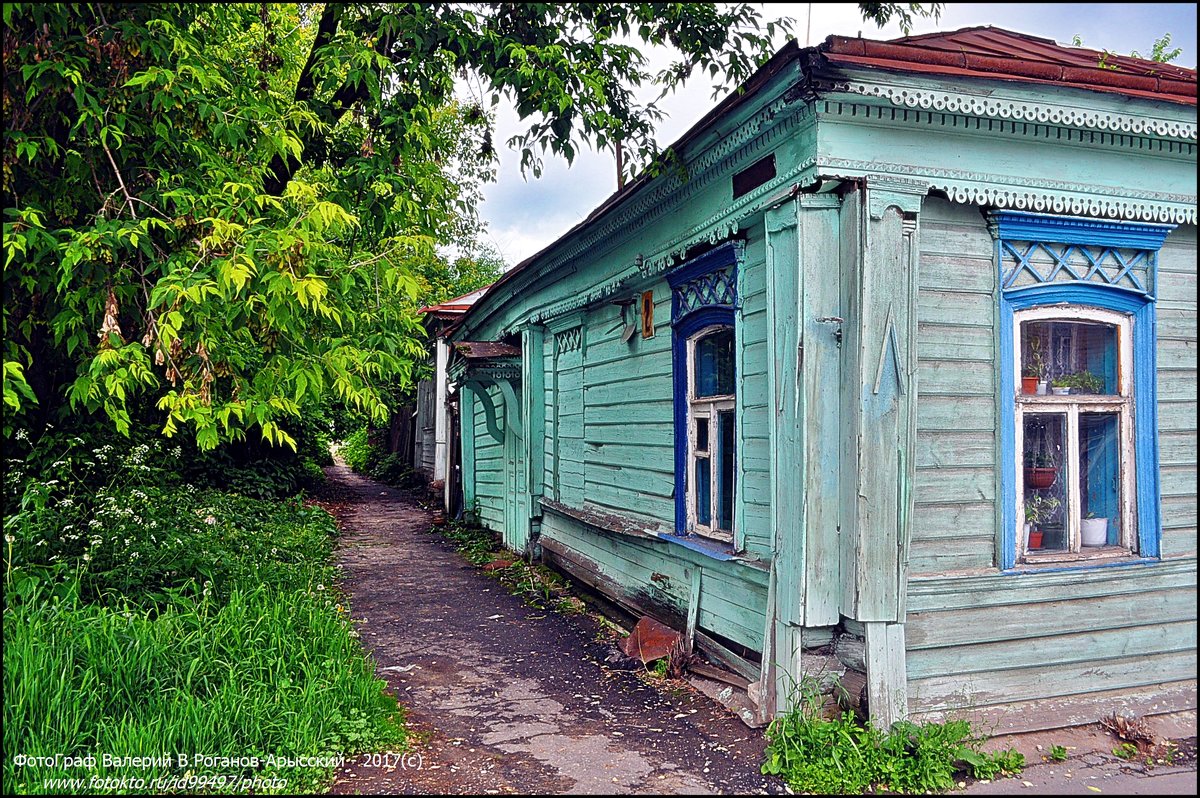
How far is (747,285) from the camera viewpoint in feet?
17.1

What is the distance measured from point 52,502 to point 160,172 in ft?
8.97

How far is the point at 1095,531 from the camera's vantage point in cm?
490

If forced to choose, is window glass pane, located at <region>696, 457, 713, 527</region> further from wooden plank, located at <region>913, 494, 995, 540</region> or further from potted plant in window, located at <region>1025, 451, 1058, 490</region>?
potted plant in window, located at <region>1025, 451, 1058, 490</region>

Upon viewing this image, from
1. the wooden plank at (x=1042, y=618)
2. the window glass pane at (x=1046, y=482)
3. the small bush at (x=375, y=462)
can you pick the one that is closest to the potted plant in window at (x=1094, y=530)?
the window glass pane at (x=1046, y=482)

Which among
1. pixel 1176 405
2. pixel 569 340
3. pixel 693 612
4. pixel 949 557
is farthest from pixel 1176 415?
pixel 569 340

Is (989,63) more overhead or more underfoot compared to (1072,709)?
more overhead

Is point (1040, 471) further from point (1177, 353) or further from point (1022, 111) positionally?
point (1022, 111)

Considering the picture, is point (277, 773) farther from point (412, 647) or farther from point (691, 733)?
point (412, 647)

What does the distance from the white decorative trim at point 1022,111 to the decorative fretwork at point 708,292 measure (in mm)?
1475

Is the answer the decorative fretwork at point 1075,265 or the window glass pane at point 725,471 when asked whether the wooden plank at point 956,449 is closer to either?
the decorative fretwork at point 1075,265

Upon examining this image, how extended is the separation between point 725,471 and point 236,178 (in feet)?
12.3

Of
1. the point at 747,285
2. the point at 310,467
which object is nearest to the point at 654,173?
the point at 747,285

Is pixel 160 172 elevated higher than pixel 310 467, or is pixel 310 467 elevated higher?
pixel 160 172

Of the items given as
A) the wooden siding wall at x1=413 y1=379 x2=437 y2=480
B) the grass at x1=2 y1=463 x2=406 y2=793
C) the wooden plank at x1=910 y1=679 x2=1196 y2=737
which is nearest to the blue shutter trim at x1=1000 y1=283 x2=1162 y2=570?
the wooden plank at x1=910 y1=679 x2=1196 y2=737
